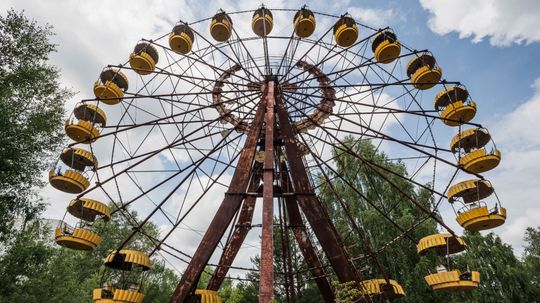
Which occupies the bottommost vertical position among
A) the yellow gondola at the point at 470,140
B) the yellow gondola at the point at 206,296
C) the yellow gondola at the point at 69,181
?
the yellow gondola at the point at 206,296

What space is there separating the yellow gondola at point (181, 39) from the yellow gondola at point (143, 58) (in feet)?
3.03

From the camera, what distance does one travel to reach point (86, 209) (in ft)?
39.9

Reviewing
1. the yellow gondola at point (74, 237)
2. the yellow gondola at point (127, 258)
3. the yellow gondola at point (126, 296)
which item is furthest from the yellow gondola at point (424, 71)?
the yellow gondola at point (74, 237)

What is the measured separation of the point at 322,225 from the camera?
10.1 meters

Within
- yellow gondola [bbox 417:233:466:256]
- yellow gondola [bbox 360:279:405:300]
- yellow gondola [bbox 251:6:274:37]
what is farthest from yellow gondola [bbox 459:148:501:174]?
yellow gondola [bbox 251:6:274:37]

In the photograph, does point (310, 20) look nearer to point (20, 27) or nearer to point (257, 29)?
point (257, 29)

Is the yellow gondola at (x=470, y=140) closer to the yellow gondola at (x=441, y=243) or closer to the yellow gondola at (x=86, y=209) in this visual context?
the yellow gondola at (x=441, y=243)

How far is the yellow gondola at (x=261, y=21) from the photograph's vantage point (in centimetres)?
1651

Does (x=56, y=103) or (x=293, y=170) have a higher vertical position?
(x=56, y=103)

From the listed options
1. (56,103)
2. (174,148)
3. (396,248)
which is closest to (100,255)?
(56,103)

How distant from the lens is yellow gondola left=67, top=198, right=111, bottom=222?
469 inches

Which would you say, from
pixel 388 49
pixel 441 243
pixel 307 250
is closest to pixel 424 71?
pixel 388 49

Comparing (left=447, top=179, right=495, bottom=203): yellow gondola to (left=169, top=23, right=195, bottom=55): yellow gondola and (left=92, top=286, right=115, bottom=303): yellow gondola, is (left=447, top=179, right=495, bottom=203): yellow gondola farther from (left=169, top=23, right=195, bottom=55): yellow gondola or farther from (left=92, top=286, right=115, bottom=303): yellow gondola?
(left=169, top=23, right=195, bottom=55): yellow gondola

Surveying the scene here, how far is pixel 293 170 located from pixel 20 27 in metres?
16.3
